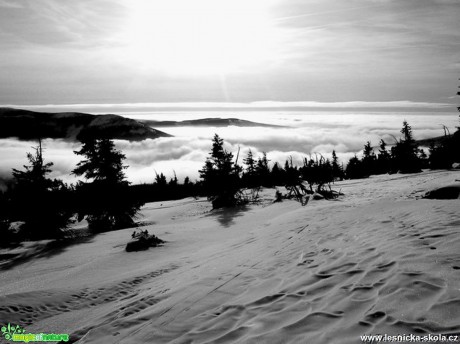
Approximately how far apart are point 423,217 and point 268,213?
9867 millimetres

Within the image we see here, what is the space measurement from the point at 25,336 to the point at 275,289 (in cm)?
388

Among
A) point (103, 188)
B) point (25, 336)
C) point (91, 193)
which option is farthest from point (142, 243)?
point (91, 193)

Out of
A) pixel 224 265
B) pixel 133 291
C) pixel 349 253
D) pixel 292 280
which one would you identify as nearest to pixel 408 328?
pixel 292 280

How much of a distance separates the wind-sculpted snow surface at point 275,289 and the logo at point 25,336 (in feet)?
0.52

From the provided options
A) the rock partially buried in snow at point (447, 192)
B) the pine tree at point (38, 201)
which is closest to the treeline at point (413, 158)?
the rock partially buried in snow at point (447, 192)

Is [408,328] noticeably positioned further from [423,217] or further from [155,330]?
[423,217]

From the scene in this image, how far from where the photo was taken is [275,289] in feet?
14.3

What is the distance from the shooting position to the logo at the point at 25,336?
408 centimetres

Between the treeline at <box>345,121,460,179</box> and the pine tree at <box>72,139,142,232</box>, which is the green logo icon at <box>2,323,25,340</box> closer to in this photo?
the pine tree at <box>72,139,142,232</box>

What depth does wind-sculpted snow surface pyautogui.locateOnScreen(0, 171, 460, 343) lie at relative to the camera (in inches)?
124

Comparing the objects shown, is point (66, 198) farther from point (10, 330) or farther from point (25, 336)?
point (25, 336)

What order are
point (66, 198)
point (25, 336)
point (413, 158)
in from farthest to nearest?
point (413, 158), point (66, 198), point (25, 336)

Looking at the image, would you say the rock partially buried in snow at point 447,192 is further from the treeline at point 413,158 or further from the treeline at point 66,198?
the treeline at point 413,158

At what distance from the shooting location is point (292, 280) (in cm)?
461
